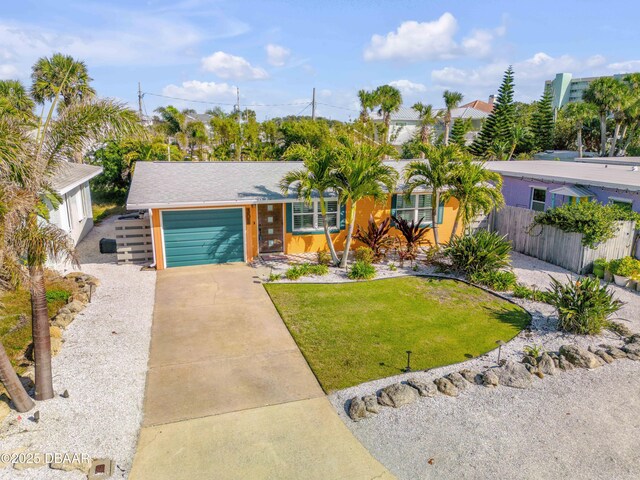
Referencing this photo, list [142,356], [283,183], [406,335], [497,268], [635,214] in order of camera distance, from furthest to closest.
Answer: [283,183] → [635,214] → [497,268] → [406,335] → [142,356]

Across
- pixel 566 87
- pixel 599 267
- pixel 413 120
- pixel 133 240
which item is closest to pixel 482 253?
pixel 599 267

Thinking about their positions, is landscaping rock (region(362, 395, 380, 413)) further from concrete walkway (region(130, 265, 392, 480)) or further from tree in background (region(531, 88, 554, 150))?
tree in background (region(531, 88, 554, 150))

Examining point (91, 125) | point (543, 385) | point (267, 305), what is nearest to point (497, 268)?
point (543, 385)

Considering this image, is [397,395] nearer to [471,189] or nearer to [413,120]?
[471,189]

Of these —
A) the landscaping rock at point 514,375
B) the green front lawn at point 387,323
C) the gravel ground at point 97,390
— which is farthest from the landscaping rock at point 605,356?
the gravel ground at point 97,390

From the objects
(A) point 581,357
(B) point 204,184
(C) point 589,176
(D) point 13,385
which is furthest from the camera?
(C) point 589,176

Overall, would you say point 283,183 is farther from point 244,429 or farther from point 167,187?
point 244,429
